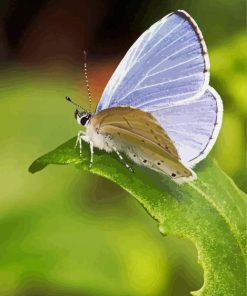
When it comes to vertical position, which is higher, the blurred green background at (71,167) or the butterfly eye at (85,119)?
the butterfly eye at (85,119)

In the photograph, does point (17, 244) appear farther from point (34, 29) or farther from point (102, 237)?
point (34, 29)

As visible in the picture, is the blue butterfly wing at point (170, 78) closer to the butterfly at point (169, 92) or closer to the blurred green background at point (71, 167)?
the butterfly at point (169, 92)

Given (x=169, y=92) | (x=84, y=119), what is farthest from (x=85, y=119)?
(x=169, y=92)

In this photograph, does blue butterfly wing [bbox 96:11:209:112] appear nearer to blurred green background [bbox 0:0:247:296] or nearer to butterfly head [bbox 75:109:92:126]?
butterfly head [bbox 75:109:92:126]

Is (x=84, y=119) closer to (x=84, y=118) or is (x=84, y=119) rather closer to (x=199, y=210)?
(x=84, y=118)

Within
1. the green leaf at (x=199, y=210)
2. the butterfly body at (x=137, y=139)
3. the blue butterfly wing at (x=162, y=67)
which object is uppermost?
the blue butterfly wing at (x=162, y=67)

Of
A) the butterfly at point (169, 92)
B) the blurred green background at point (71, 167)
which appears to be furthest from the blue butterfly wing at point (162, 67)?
the blurred green background at point (71, 167)

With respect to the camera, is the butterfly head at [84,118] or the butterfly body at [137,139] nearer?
the butterfly body at [137,139]
